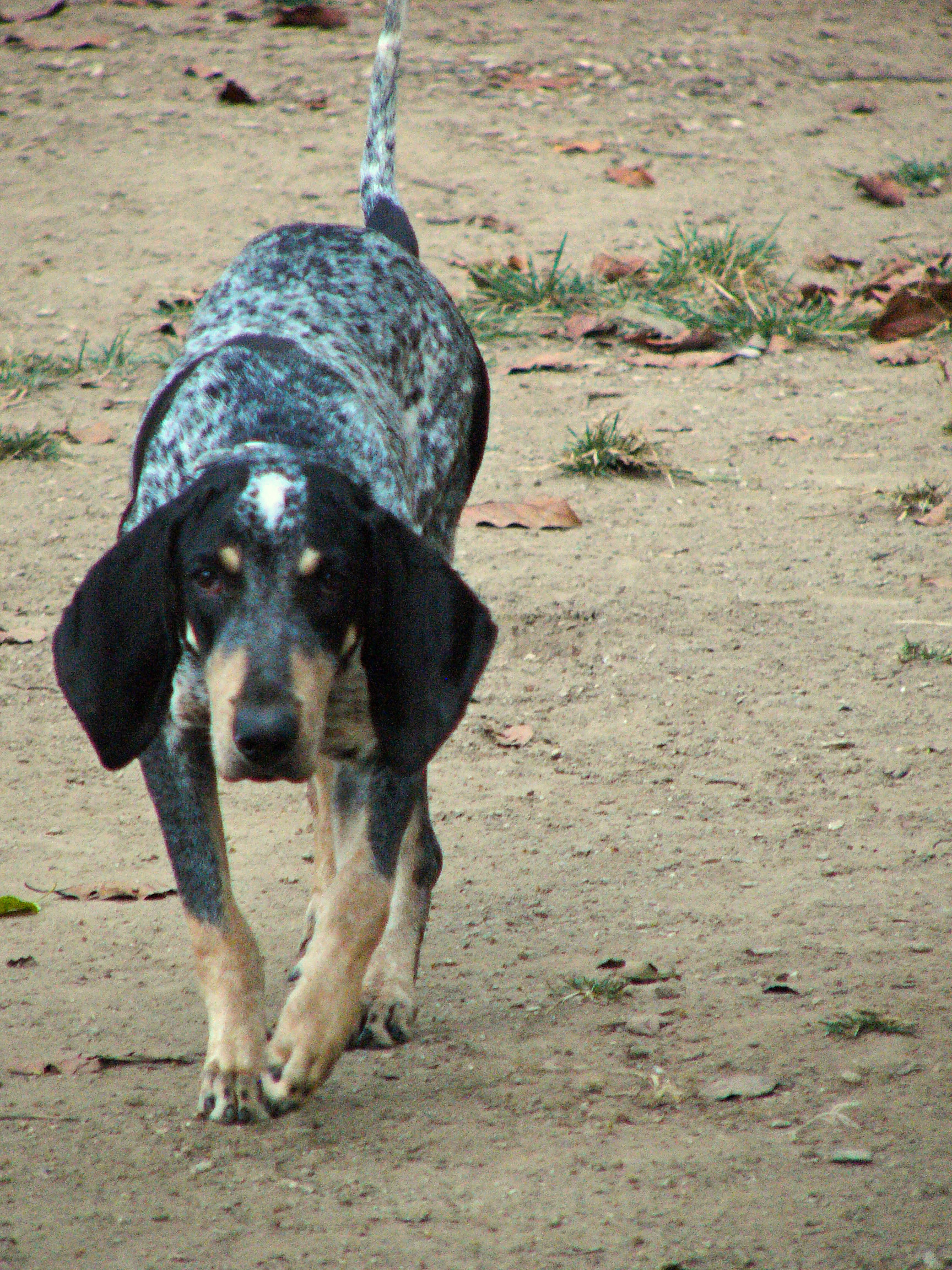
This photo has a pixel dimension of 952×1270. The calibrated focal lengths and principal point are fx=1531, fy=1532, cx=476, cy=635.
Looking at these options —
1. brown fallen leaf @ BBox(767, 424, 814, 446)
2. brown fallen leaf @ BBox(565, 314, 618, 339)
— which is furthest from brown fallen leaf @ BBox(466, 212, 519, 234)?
brown fallen leaf @ BBox(767, 424, 814, 446)

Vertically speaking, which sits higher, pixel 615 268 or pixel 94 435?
pixel 615 268

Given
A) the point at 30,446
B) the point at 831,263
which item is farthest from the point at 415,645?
the point at 831,263

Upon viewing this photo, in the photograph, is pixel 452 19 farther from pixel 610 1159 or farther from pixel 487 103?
pixel 610 1159

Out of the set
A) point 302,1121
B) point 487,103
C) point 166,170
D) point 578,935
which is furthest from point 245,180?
point 302,1121

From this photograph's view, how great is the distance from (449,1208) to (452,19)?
9.98 metres

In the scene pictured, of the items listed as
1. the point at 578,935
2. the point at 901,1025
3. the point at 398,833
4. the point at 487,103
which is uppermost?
the point at 487,103

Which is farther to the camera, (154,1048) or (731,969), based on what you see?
(731,969)

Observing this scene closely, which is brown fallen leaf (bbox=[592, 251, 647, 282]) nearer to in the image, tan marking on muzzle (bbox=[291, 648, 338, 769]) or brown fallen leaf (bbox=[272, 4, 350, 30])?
brown fallen leaf (bbox=[272, 4, 350, 30])

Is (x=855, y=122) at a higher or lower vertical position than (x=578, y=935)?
higher

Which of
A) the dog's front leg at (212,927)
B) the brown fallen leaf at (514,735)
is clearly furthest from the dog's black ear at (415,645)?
the brown fallen leaf at (514,735)

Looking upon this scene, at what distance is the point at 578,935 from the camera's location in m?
3.56

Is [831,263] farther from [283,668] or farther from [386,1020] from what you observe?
[283,668]

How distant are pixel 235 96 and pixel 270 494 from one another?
23.8ft

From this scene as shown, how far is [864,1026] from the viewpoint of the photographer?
9.75 ft
